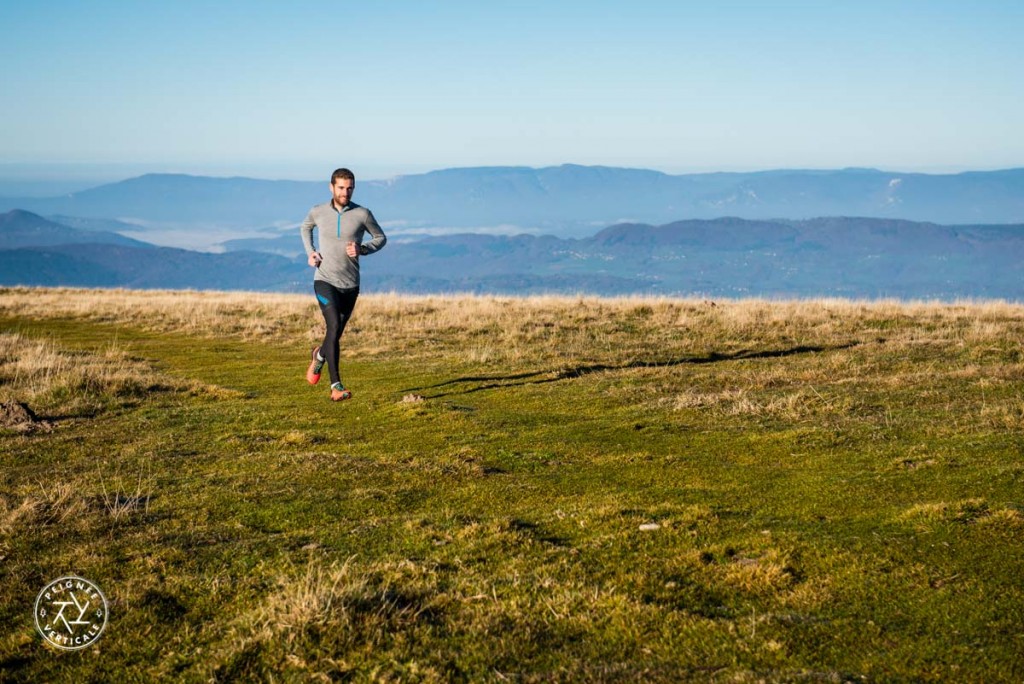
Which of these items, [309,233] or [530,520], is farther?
[309,233]

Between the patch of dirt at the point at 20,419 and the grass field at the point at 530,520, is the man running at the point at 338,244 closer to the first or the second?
the grass field at the point at 530,520

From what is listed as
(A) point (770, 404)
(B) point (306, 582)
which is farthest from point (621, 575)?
(A) point (770, 404)

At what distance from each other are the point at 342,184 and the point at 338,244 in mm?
957

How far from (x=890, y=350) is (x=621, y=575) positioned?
1409 cm

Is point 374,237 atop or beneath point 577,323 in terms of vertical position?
atop

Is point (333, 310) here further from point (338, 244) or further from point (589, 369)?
point (589, 369)

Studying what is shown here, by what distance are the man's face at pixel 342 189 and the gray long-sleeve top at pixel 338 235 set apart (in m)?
0.12

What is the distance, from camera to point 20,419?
12039mm

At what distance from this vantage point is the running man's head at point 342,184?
39.3ft

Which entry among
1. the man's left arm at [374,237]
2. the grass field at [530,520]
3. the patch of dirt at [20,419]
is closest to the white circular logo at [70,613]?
the grass field at [530,520]

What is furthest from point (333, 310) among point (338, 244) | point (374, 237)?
point (374, 237)

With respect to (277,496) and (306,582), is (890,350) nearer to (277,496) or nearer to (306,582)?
(277,496)

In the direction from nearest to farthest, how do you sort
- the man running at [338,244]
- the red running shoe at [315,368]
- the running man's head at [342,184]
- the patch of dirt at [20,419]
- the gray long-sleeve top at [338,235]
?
1. the patch of dirt at [20,419]
2. the running man's head at [342,184]
3. the man running at [338,244]
4. the gray long-sleeve top at [338,235]
5. the red running shoe at [315,368]

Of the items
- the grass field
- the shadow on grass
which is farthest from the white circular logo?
the shadow on grass
